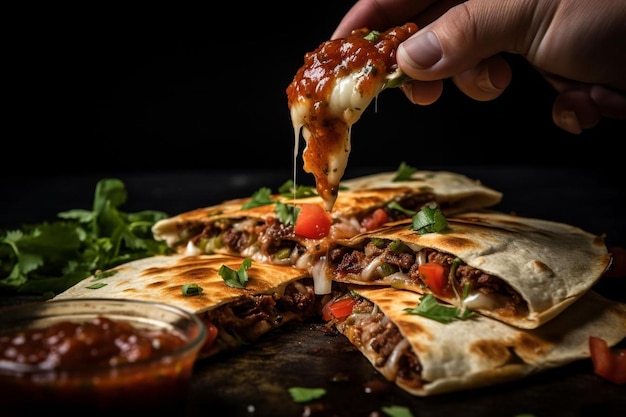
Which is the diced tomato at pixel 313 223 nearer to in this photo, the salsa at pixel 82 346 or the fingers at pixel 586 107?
the salsa at pixel 82 346

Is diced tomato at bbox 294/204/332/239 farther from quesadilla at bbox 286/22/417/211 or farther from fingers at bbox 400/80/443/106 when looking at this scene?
fingers at bbox 400/80/443/106

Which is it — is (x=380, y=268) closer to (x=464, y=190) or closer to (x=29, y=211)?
(x=464, y=190)

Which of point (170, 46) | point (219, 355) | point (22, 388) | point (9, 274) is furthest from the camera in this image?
point (170, 46)

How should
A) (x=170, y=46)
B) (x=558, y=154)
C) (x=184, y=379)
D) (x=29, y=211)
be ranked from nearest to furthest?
(x=184, y=379) < (x=29, y=211) < (x=170, y=46) < (x=558, y=154)

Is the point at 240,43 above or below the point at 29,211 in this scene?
above

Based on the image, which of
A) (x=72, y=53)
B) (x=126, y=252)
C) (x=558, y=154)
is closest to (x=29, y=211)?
(x=126, y=252)

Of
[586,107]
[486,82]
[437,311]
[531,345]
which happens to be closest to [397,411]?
[437,311]

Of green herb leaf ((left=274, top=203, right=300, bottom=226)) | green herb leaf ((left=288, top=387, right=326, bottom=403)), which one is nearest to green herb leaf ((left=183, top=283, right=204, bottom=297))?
green herb leaf ((left=288, top=387, right=326, bottom=403))
